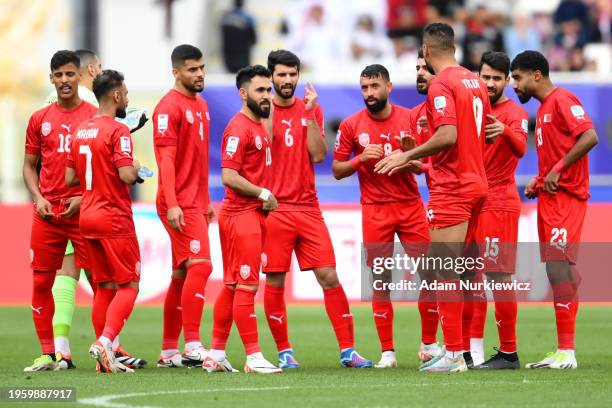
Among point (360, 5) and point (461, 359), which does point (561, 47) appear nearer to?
point (360, 5)

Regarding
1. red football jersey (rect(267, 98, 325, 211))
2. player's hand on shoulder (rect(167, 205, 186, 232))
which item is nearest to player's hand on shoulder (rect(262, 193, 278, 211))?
red football jersey (rect(267, 98, 325, 211))

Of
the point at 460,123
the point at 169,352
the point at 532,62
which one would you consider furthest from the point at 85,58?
the point at 532,62

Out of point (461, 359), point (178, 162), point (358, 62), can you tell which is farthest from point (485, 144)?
point (358, 62)

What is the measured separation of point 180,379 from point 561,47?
15.9 m

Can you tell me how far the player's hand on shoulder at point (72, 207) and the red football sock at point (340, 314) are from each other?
86.6 inches

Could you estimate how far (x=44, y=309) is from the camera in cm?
1184

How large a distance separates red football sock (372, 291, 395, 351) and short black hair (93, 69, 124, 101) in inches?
112

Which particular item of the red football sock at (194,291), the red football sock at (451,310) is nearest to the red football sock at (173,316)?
the red football sock at (194,291)

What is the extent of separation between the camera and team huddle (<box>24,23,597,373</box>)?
36.7ft

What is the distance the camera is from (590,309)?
18109 mm

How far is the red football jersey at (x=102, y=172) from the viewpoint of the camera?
11109mm

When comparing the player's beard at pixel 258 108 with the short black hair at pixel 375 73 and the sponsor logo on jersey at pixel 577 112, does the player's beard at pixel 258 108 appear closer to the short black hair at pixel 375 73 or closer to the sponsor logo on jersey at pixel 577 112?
the short black hair at pixel 375 73

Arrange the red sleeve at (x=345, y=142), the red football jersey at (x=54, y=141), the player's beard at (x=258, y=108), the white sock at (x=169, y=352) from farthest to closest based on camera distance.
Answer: the red sleeve at (x=345, y=142)
the white sock at (x=169, y=352)
the red football jersey at (x=54, y=141)
the player's beard at (x=258, y=108)

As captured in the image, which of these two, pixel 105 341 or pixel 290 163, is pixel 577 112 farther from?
pixel 105 341
